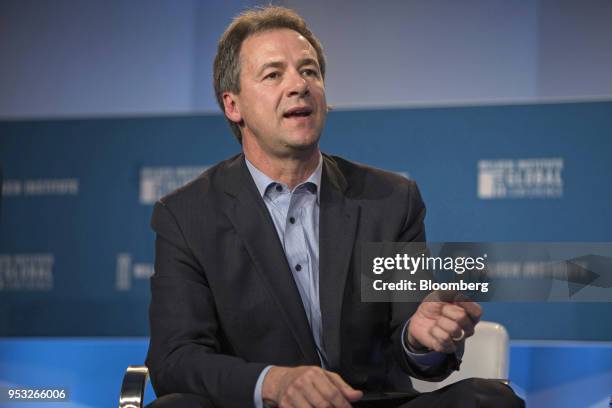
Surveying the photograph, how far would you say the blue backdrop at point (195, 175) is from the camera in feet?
11.3

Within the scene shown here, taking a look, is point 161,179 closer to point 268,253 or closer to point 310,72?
point 310,72

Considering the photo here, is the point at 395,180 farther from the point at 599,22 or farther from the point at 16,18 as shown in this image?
the point at 16,18

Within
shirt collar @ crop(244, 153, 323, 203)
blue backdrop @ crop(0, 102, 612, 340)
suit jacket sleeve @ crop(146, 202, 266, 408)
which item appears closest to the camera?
suit jacket sleeve @ crop(146, 202, 266, 408)

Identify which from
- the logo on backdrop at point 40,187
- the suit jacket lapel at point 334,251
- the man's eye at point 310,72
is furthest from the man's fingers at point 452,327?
the logo on backdrop at point 40,187

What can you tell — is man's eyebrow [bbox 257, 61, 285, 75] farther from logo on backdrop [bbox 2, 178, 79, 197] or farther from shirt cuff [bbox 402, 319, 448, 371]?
logo on backdrop [bbox 2, 178, 79, 197]

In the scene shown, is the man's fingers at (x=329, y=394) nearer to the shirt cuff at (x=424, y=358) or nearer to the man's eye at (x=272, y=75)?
the shirt cuff at (x=424, y=358)

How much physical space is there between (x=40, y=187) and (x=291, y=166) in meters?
2.12

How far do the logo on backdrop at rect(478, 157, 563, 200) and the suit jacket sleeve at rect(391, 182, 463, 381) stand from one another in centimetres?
142

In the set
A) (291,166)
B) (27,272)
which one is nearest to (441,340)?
(291,166)


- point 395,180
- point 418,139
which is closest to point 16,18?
point 418,139

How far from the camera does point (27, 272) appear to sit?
3.87 meters

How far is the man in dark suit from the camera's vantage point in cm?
189

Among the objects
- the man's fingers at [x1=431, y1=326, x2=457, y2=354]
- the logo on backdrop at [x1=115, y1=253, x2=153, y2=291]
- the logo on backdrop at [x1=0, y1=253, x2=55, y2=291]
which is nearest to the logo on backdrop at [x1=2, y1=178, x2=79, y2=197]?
Answer: the logo on backdrop at [x1=0, y1=253, x2=55, y2=291]

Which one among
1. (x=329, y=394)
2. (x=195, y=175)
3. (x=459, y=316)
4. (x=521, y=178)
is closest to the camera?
(x=329, y=394)
